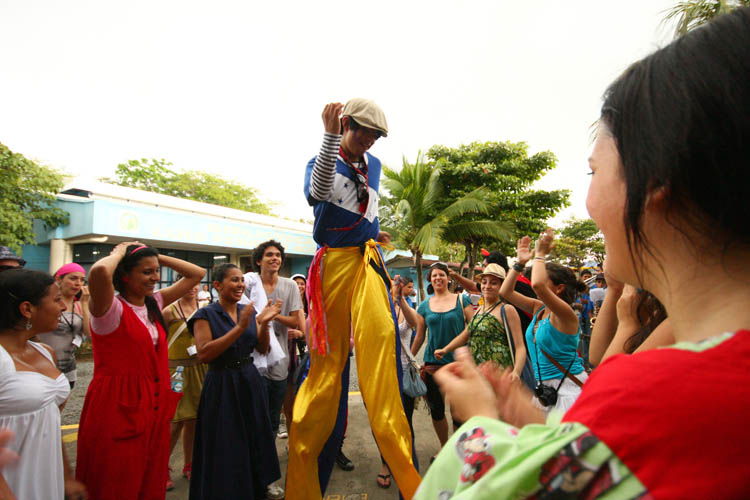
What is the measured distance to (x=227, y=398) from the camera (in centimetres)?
297

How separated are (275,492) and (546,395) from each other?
216 centimetres

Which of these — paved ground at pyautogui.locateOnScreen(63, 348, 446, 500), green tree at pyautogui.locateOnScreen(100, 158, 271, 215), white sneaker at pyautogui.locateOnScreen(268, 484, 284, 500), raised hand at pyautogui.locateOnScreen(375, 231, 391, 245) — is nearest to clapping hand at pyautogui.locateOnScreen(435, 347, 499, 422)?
paved ground at pyautogui.locateOnScreen(63, 348, 446, 500)

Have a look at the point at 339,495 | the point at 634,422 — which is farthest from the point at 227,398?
the point at 634,422

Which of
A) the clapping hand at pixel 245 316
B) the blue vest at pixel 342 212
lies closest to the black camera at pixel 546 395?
the blue vest at pixel 342 212

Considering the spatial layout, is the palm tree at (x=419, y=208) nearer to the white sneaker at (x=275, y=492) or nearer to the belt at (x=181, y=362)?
the belt at (x=181, y=362)

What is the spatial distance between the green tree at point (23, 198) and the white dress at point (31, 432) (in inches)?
459

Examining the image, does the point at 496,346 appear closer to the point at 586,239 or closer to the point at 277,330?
the point at 277,330

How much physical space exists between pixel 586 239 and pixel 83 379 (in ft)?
101

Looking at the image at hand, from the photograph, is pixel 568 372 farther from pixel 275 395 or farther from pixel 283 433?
pixel 283 433

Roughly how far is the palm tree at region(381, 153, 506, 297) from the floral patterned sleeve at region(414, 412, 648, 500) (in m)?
14.4

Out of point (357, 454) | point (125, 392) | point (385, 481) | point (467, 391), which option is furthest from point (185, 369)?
point (467, 391)

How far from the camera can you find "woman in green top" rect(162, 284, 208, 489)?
147 inches

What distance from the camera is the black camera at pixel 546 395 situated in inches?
116

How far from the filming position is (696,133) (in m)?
0.62
